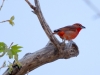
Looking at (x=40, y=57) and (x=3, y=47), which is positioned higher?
(x=40, y=57)

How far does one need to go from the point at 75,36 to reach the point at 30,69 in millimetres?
576

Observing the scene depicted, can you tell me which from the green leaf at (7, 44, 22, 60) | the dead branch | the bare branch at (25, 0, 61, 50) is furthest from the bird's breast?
the green leaf at (7, 44, 22, 60)

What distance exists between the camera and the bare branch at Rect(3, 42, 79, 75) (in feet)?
4.95

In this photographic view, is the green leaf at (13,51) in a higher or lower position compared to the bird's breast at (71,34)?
lower

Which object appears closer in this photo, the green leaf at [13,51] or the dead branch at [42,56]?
the green leaf at [13,51]

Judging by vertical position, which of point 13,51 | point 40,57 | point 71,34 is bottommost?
point 13,51

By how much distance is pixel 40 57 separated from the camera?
1.54 meters

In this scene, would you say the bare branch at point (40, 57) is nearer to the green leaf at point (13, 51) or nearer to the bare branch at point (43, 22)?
the bare branch at point (43, 22)

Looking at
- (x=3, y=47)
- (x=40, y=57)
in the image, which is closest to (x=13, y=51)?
(x=3, y=47)

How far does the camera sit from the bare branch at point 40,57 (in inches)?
59.4

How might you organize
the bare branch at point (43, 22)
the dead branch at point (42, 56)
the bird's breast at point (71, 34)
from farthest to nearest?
the bird's breast at point (71, 34) < the dead branch at point (42, 56) < the bare branch at point (43, 22)

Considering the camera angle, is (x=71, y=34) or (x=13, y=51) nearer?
(x=13, y=51)

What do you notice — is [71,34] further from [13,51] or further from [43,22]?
[13,51]

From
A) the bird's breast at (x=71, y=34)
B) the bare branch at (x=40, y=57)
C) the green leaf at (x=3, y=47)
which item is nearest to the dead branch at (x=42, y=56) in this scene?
the bare branch at (x=40, y=57)
